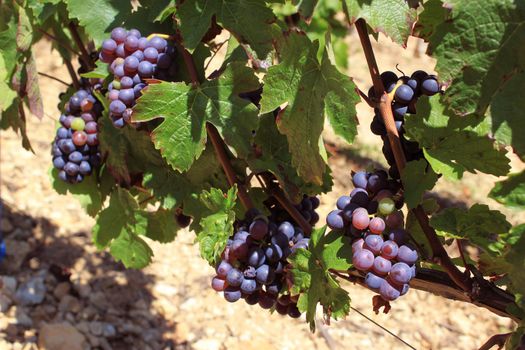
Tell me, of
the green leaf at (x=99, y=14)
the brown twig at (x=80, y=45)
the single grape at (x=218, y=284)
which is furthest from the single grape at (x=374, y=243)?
the brown twig at (x=80, y=45)

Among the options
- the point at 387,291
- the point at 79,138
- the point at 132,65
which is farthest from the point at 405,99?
the point at 79,138

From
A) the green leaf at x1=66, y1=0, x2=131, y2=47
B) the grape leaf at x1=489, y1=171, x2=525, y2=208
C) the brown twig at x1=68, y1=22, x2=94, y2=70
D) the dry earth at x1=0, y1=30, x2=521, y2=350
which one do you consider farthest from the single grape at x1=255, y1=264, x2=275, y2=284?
the dry earth at x1=0, y1=30, x2=521, y2=350

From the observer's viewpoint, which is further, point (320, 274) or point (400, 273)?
point (320, 274)

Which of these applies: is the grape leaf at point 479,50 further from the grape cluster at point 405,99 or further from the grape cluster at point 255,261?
the grape cluster at point 255,261

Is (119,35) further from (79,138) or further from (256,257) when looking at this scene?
(256,257)

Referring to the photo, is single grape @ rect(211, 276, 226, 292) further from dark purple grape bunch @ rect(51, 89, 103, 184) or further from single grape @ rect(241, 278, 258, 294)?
dark purple grape bunch @ rect(51, 89, 103, 184)

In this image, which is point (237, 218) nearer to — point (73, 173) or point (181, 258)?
point (73, 173)
